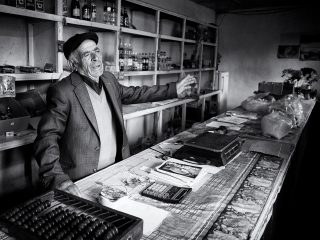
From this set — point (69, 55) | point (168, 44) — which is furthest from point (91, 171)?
point (168, 44)

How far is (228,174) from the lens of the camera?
1684 millimetres

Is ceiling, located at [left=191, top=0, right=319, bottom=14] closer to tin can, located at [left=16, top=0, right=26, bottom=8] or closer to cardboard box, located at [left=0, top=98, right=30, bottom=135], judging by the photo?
tin can, located at [left=16, top=0, right=26, bottom=8]

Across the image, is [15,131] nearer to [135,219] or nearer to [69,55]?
[69,55]

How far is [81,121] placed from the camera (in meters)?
1.85

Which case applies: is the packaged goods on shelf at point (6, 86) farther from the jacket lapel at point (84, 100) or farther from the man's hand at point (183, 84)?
the man's hand at point (183, 84)

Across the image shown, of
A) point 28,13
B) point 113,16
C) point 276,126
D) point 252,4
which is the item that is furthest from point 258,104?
point 252,4

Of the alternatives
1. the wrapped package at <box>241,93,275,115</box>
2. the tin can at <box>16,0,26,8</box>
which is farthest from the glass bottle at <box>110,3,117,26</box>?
the wrapped package at <box>241,93,275,115</box>

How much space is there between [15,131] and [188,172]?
5.17 feet

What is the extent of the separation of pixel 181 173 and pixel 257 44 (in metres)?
6.33

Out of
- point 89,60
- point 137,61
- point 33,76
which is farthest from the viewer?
point 137,61

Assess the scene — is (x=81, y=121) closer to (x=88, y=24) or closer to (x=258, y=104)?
(x=88, y=24)

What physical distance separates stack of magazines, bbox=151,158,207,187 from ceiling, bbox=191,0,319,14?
5445mm

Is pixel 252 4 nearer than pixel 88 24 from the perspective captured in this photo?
No

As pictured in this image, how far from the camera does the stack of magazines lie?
4.92ft
